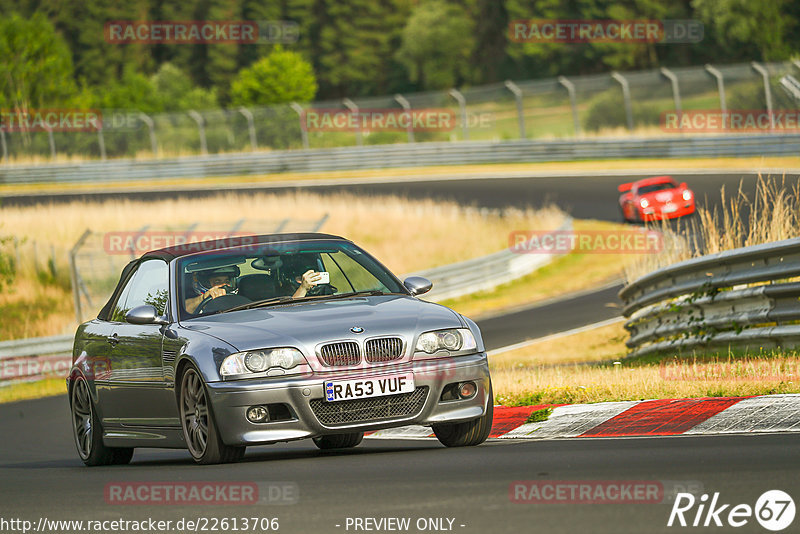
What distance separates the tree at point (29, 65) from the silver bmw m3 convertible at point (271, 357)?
57182mm

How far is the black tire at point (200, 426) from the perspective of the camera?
25.8 ft

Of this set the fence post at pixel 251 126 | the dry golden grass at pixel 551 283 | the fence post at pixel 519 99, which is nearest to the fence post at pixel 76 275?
the dry golden grass at pixel 551 283

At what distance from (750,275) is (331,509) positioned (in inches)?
274

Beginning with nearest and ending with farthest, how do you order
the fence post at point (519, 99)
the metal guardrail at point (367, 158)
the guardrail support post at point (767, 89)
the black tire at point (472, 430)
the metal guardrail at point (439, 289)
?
1. the black tire at point (472, 430)
2. the metal guardrail at point (439, 289)
3. the guardrail support post at point (767, 89)
4. the metal guardrail at point (367, 158)
5. the fence post at point (519, 99)

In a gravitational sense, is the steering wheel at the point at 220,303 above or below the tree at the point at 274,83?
below

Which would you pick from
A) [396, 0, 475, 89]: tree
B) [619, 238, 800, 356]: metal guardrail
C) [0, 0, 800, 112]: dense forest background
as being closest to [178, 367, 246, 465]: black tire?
[619, 238, 800, 356]: metal guardrail

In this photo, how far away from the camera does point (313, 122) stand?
169ft

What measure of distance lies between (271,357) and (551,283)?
19683 millimetres

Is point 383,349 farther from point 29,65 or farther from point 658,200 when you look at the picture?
point 29,65

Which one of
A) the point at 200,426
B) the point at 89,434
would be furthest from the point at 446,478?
the point at 89,434

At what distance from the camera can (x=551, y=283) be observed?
26984 mm

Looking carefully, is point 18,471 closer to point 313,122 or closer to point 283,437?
point 283,437

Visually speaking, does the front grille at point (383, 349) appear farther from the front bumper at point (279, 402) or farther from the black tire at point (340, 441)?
the black tire at point (340, 441)

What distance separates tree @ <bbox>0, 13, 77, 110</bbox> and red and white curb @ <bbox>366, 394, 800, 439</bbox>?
58101 mm
